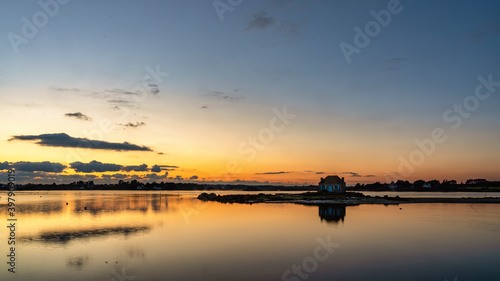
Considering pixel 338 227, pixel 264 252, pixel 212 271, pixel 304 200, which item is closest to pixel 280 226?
pixel 338 227

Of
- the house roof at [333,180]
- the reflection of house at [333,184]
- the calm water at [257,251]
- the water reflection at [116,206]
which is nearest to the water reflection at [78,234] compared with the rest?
the calm water at [257,251]

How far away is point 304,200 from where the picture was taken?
108438 millimetres

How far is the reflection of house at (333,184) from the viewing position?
120375 millimetres

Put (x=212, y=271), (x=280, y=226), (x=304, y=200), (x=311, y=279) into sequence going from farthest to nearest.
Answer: (x=304, y=200), (x=280, y=226), (x=212, y=271), (x=311, y=279)

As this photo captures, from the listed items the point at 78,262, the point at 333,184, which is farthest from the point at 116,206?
the point at 78,262

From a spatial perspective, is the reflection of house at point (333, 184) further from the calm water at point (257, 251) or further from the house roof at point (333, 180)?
the calm water at point (257, 251)

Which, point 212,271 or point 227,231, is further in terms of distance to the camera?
point 227,231

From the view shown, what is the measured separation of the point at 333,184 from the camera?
121 meters

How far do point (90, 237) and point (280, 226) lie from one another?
25991 millimetres

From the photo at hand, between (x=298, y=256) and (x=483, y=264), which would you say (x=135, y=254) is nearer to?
(x=298, y=256)

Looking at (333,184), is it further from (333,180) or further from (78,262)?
(78,262)

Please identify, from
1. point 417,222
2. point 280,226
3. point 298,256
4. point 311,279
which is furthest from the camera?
point 417,222

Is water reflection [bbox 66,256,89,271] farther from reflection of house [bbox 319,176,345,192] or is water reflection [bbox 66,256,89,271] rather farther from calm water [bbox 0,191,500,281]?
reflection of house [bbox 319,176,345,192]

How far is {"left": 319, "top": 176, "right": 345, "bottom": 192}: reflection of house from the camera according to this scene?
120m
